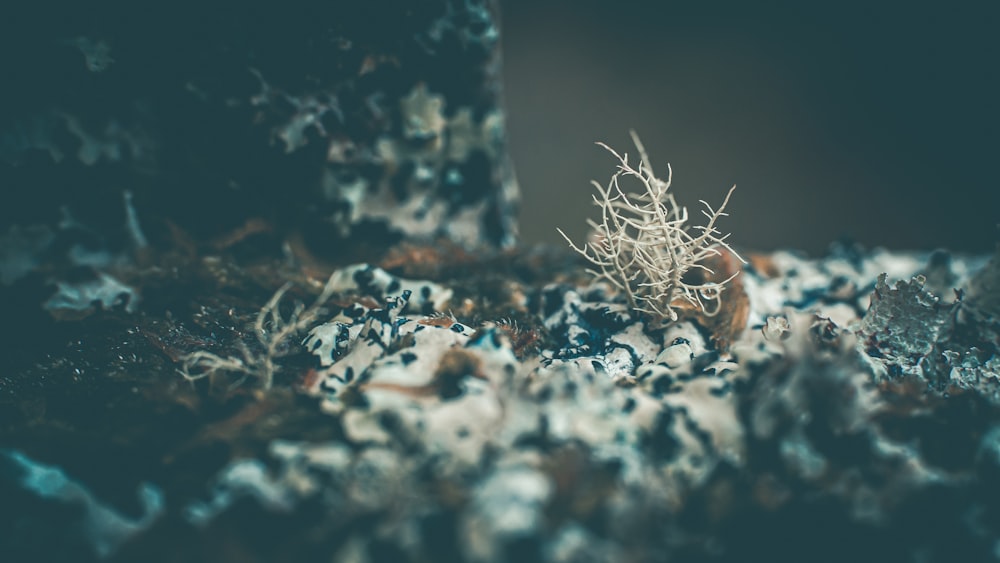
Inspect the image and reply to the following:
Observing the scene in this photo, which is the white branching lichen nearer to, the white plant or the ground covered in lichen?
the ground covered in lichen

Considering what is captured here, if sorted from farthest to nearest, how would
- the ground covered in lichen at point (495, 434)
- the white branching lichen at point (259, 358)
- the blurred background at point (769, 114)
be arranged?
the blurred background at point (769, 114) < the white branching lichen at point (259, 358) < the ground covered in lichen at point (495, 434)

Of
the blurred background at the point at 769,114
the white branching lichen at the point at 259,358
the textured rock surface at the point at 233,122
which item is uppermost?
the blurred background at the point at 769,114

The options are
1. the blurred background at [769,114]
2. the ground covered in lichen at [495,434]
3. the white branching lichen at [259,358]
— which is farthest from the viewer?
the blurred background at [769,114]

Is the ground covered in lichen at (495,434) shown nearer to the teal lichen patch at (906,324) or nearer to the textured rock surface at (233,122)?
the teal lichen patch at (906,324)

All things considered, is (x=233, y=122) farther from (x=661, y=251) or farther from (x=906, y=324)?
(x=906, y=324)

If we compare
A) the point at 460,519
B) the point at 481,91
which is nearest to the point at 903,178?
the point at 481,91

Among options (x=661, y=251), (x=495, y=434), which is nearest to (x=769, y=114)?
(x=661, y=251)

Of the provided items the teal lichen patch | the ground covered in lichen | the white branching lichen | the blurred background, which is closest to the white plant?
the ground covered in lichen

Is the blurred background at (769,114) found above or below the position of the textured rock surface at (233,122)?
above

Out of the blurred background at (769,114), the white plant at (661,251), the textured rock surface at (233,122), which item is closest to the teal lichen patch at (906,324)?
the white plant at (661,251)

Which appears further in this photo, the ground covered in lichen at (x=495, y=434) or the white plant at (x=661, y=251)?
the white plant at (x=661, y=251)
